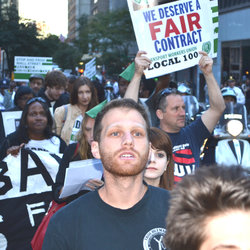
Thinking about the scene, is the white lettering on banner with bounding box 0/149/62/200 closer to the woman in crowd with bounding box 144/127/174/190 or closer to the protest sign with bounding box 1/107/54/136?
the woman in crowd with bounding box 144/127/174/190

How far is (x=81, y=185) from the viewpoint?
348 cm

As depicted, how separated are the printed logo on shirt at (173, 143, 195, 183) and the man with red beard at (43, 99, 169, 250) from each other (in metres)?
1.78

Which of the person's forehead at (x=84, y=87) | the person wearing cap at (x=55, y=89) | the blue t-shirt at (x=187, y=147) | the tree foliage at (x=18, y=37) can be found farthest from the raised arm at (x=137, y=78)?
the tree foliage at (x=18, y=37)

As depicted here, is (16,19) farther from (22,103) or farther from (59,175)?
(59,175)

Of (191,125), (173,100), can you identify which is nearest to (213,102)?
(191,125)

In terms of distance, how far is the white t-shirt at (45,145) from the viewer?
5120mm

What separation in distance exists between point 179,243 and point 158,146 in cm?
218

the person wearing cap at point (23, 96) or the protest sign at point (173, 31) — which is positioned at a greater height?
the protest sign at point (173, 31)

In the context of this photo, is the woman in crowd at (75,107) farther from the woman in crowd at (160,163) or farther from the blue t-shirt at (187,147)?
the woman in crowd at (160,163)

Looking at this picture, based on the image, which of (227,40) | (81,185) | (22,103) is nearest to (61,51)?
(227,40)

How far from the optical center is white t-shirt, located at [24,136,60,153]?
5120 millimetres

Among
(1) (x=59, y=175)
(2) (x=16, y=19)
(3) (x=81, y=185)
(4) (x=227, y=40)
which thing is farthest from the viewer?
(4) (x=227, y=40)

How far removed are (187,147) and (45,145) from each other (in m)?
1.61

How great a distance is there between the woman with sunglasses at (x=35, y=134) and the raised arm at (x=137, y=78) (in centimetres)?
116
